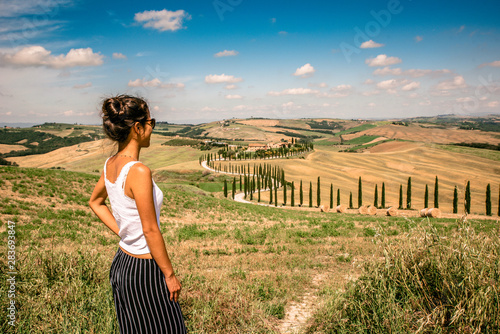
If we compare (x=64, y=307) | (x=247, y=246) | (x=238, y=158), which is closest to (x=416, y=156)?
(x=238, y=158)

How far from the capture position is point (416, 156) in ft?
356

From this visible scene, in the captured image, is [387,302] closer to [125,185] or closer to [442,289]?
[442,289]

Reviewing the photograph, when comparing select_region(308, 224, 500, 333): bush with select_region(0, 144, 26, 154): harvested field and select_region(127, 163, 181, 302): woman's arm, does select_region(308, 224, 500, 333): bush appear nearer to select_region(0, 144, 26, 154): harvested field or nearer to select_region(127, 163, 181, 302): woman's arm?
select_region(127, 163, 181, 302): woman's arm

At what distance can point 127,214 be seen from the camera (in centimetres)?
240

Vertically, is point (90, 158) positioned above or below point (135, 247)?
below

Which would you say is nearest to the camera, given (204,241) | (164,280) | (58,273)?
(164,280)

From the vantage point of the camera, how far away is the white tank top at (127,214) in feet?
7.77

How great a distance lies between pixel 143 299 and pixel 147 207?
0.82 m

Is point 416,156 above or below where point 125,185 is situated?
below

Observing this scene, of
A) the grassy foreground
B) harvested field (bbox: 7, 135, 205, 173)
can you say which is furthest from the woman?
harvested field (bbox: 7, 135, 205, 173)

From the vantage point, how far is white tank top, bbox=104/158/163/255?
2.37 m

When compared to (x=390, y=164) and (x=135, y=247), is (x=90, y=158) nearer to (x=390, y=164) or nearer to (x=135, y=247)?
(x=390, y=164)

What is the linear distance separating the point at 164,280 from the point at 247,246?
8.49 meters

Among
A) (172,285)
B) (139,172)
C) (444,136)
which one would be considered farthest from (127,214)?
(444,136)
